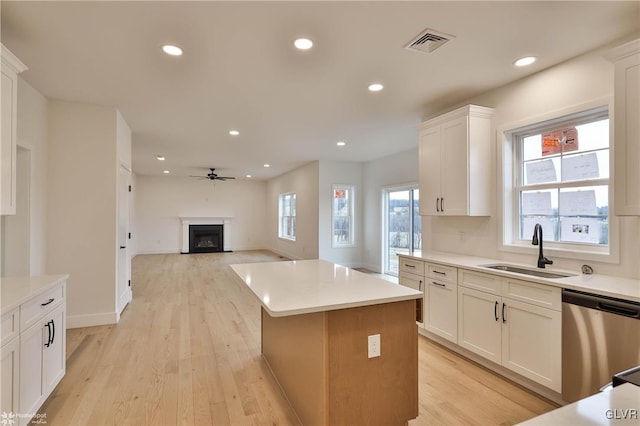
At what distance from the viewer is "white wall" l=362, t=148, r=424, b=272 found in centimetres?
615

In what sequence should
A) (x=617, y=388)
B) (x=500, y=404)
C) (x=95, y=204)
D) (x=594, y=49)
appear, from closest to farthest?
(x=617, y=388)
(x=500, y=404)
(x=594, y=49)
(x=95, y=204)

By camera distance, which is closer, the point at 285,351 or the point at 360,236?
the point at 285,351

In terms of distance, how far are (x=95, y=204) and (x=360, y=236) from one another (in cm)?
546

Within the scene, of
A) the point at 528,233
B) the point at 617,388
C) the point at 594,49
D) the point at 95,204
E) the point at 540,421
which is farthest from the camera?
the point at 95,204

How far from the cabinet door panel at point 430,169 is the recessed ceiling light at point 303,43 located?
1820 mm

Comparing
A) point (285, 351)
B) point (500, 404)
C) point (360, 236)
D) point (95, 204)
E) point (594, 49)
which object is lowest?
point (500, 404)

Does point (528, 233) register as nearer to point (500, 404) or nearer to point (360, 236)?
point (500, 404)

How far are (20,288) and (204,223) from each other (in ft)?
29.3

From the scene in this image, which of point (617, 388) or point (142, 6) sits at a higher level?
point (142, 6)

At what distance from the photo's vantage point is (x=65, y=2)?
1897mm

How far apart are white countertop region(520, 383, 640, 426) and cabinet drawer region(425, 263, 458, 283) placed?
7.15 ft

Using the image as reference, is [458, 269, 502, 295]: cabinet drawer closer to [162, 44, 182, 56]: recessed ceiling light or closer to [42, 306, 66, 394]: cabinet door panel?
[162, 44, 182, 56]: recessed ceiling light

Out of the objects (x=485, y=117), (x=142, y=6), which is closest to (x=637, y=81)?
(x=485, y=117)

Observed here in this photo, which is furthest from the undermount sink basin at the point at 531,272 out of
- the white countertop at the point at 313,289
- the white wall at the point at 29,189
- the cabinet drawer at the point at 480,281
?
the white wall at the point at 29,189
